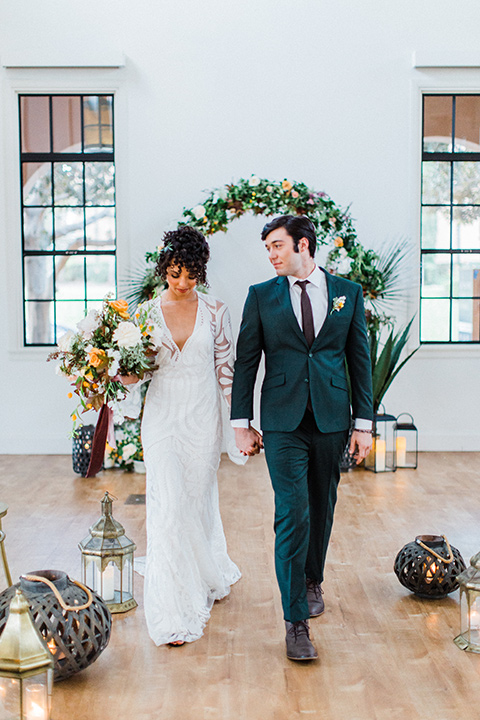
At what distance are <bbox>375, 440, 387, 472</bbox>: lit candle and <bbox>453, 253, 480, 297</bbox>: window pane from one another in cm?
194

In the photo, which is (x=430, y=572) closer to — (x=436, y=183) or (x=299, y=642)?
(x=299, y=642)

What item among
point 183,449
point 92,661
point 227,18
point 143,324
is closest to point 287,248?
point 143,324

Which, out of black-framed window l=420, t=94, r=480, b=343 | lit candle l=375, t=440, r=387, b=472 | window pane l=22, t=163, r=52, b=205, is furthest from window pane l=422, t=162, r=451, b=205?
window pane l=22, t=163, r=52, b=205

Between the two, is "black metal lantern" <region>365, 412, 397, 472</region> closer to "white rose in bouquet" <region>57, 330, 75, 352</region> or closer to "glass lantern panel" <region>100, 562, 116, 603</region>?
"glass lantern panel" <region>100, 562, 116, 603</region>

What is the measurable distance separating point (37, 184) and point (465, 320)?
4183 millimetres

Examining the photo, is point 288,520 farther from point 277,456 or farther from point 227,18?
point 227,18

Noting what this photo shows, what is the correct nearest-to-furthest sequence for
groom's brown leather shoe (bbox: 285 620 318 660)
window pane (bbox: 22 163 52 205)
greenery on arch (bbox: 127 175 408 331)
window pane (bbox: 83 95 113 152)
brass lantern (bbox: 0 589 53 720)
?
brass lantern (bbox: 0 589 53 720) → groom's brown leather shoe (bbox: 285 620 318 660) → greenery on arch (bbox: 127 175 408 331) → window pane (bbox: 83 95 113 152) → window pane (bbox: 22 163 52 205)

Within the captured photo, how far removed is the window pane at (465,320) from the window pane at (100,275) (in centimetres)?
322

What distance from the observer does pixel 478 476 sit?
6.15 meters

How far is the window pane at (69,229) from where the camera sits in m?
7.27

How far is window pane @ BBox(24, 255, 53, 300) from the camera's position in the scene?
728 cm

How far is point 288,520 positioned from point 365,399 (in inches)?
24.0

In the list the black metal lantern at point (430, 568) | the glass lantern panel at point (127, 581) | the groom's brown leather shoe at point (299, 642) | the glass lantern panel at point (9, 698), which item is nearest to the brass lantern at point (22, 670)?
the glass lantern panel at point (9, 698)

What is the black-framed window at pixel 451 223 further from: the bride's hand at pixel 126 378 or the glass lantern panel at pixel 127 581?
the bride's hand at pixel 126 378
